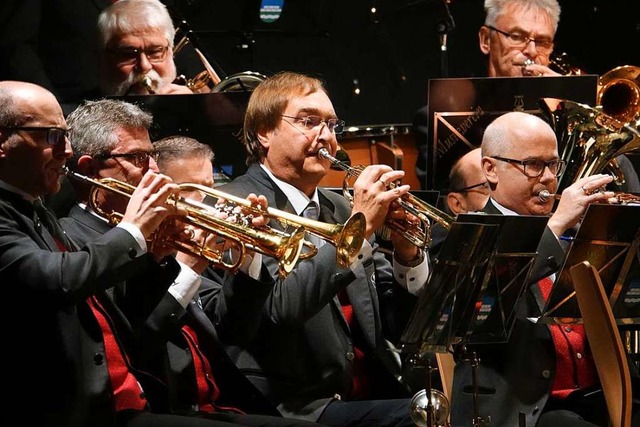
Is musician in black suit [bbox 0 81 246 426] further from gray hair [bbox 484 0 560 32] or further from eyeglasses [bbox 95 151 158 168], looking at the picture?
gray hair [bbox 484 0 560 32]

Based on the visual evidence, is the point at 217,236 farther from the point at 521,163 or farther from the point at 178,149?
the point at 521,163

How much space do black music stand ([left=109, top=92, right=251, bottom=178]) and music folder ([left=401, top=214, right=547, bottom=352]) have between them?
5.27 ft

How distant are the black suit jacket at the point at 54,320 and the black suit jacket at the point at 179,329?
12.7 inches

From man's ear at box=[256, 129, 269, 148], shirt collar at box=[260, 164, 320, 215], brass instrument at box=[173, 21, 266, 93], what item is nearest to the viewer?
shirt collar at box=[260, 164, 320, 215]

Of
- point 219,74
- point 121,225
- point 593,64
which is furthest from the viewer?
point 593,64

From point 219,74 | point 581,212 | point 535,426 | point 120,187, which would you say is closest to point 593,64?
point 219,74

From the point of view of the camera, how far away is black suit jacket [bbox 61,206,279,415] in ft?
13.5

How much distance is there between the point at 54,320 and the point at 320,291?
1.06 m

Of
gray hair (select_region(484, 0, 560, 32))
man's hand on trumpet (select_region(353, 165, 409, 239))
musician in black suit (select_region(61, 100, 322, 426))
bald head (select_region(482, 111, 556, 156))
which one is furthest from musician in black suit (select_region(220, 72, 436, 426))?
gray hair (select_region(484, 0, 560, 32))

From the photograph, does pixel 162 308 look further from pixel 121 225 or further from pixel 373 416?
pixel 373 416

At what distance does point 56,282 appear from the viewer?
12.1ft

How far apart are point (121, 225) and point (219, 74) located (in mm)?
3064

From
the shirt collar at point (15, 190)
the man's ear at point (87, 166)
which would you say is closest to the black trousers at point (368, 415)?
the man's ear at point (87, 166)

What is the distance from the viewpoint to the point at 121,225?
3.88m
